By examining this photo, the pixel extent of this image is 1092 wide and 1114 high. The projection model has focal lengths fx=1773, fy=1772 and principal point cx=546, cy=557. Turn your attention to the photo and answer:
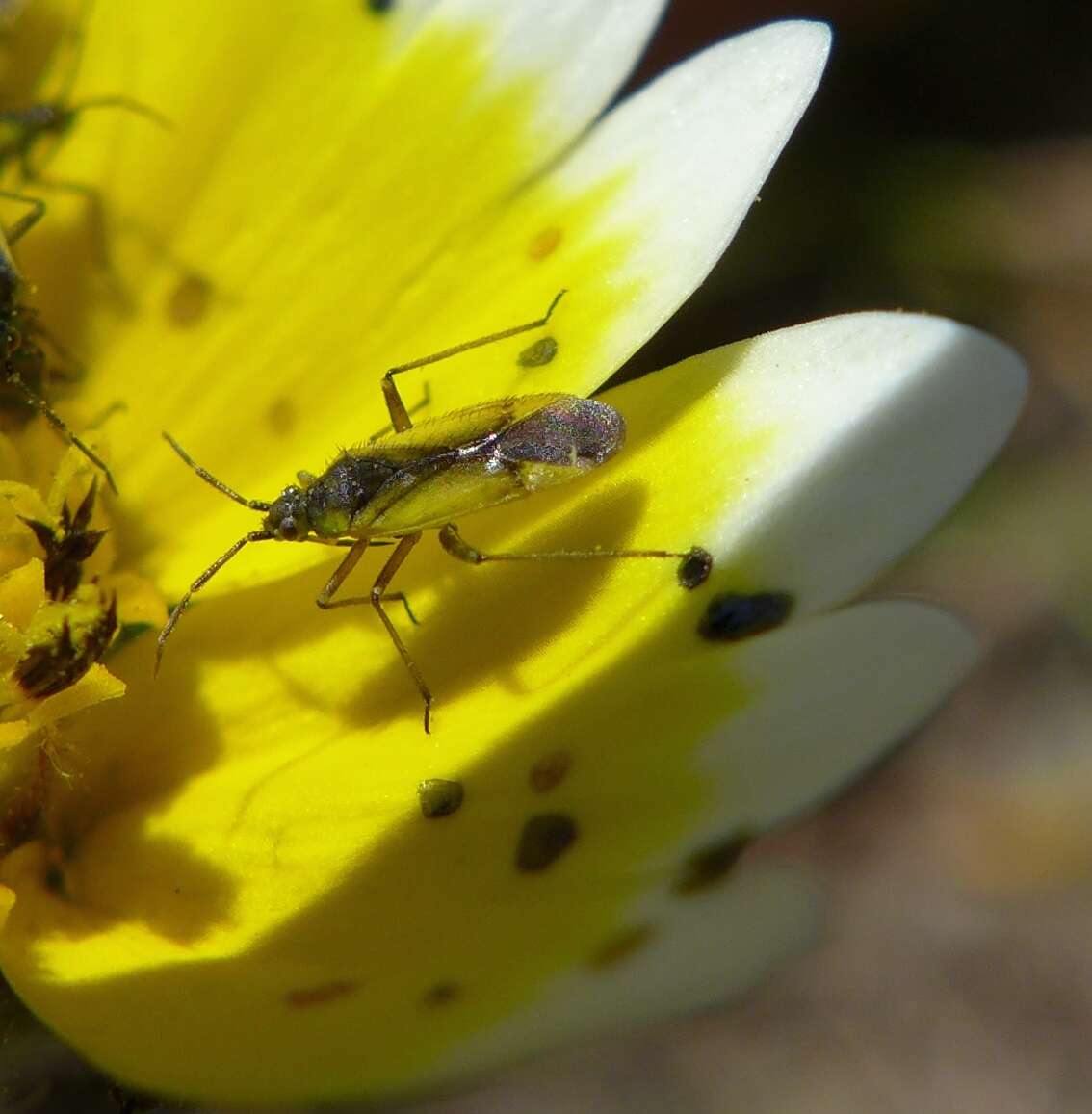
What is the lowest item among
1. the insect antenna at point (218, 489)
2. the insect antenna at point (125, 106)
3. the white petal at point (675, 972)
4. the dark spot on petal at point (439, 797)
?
the white petal at point (675, 972)

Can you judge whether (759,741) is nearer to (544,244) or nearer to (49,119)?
(544,244)

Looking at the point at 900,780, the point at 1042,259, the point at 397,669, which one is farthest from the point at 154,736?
the point at 1042,259

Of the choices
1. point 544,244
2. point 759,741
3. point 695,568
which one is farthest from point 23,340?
point 759,741

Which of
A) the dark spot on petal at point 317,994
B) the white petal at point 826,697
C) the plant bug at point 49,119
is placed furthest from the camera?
the plant bug at point 49,119

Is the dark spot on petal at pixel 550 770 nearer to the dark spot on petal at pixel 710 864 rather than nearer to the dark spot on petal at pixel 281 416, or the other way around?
the dark spot on petal at pixel 710 864

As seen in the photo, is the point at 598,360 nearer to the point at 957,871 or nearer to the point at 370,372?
the point at 370,372

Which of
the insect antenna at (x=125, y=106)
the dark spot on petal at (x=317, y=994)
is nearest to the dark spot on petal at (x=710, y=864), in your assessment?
the dark spot on petal at (x=317, y=994)

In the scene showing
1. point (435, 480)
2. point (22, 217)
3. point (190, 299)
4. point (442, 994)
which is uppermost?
point (22, 217)
